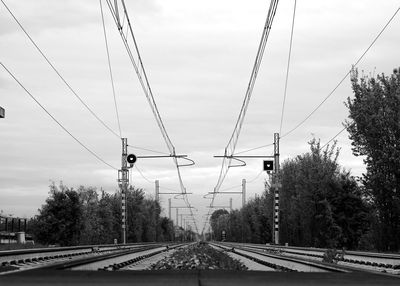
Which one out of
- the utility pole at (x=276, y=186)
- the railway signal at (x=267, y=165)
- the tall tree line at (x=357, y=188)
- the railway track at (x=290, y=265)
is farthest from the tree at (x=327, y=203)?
the railway track at (x=290, y=265)

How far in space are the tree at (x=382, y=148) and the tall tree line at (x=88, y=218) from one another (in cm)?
2087

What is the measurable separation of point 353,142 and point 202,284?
3233 cm

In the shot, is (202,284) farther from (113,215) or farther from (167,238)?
(167,238)

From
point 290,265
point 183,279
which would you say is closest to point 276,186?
point 290,265

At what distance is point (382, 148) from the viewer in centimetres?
3962

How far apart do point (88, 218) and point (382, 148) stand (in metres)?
27.6

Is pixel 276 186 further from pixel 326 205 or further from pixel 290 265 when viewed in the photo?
pixel 290 265

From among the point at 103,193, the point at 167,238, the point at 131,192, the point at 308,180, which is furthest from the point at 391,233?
the point at 167,238

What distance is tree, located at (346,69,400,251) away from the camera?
38.9m

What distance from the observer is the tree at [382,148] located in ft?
128

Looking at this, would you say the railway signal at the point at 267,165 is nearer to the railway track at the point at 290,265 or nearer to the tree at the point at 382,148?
the tree at the point at 382,148

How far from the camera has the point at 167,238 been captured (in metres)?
140

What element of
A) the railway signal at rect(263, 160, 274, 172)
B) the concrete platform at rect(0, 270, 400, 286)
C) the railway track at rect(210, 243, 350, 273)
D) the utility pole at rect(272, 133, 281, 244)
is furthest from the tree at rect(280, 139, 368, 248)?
the concrete platform at rect(0, 270, 400, 286)

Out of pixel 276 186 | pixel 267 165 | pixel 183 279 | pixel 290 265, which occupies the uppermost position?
pixel 267 165
